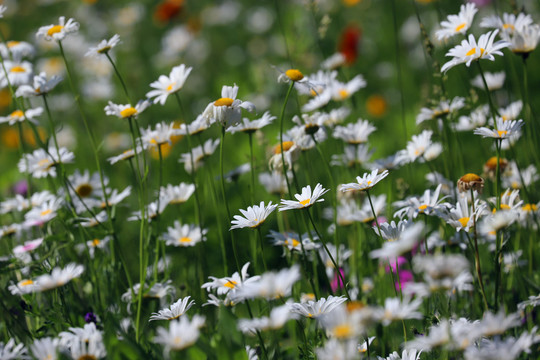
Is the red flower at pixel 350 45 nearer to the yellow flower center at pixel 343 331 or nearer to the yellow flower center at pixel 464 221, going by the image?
the yellow flower center at pixel 464 221

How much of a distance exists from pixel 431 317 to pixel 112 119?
3749 millimetres

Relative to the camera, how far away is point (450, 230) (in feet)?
5.85

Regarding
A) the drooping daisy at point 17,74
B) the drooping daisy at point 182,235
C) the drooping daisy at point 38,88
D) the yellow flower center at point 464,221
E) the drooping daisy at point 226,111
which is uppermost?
the drooping daisy at point 17,74

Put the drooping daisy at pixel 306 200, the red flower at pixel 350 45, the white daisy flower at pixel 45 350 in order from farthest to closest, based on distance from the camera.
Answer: the red flower at pixel 350 45
the drooping daisy at pixel 306 200
the white daisy flower at pixel 45 350

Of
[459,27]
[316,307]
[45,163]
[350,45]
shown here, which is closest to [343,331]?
[316,307]

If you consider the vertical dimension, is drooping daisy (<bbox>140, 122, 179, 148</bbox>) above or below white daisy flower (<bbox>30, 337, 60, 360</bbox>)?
above

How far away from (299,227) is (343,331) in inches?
36.0

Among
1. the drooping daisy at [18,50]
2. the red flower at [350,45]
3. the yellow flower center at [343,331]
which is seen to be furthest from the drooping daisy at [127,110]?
the red flower at [350,45]

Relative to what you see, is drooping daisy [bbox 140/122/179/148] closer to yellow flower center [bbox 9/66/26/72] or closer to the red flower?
yellow flower center [bbox 9/66/26/72]

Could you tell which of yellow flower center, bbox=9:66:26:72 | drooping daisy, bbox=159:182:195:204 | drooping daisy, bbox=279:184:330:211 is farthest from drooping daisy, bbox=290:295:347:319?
yellow flower center, bbox=9:66:26:72

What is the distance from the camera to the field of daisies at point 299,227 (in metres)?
1.14

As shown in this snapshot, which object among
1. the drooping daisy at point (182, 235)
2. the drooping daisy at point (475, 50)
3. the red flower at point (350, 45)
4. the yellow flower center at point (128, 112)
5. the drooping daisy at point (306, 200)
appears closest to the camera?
the drooping daisy at point (306, 200)

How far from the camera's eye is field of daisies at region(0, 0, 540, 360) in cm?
114

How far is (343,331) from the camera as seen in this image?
75 cm
